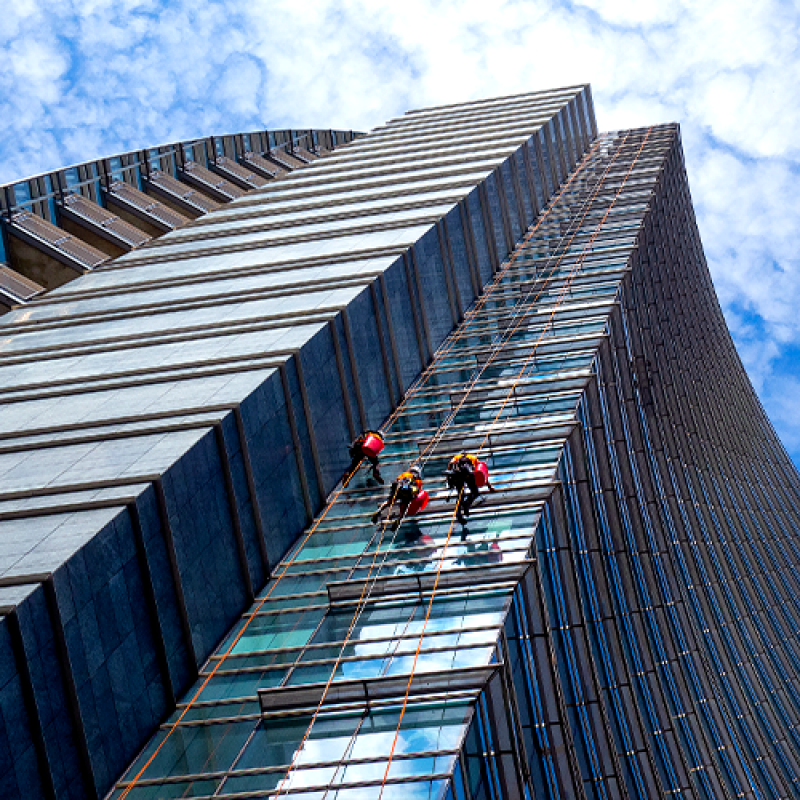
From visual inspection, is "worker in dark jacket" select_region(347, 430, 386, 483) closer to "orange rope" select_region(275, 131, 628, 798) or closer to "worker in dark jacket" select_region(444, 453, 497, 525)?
"orange rope" select_region(275, 131, 628, 798)

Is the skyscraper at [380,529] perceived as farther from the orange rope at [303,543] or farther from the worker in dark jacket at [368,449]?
the worker in dark jacket at [368,449]

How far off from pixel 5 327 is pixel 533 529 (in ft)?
73.1

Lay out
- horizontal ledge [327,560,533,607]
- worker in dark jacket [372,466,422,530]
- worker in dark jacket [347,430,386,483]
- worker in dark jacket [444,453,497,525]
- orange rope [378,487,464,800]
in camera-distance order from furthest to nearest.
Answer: worker in dark jacket [347,430,386,483] < worker in dark jacket [372,466,422,530] < worker in dark jacket [444,453,497,525] < horizontal ledge [327,560,533,607] < orange rope [378,487,464,800]

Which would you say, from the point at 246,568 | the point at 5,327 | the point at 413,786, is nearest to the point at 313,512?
the point at 246,568

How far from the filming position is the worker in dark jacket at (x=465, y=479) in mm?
24250

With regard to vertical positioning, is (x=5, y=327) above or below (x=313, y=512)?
above

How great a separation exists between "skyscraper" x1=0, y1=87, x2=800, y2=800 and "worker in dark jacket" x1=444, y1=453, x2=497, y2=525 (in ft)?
1.19

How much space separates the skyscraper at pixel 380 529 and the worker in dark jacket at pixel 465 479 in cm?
36

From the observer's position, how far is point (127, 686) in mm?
19922

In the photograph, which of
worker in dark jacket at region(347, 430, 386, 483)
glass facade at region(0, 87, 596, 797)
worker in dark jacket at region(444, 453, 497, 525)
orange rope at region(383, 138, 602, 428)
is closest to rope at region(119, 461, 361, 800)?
glass facade at region(0, 87, 596, 797)

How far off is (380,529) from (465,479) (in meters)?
2.44

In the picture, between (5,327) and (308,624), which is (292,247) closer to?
(5,327)

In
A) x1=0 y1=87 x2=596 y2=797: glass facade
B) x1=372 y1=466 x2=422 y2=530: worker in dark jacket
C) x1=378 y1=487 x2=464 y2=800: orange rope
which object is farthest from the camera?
x1=372 y1=466 x2=422 y2=530: worker in dark jacket

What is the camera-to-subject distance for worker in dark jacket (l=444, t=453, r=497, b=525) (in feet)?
79.6
